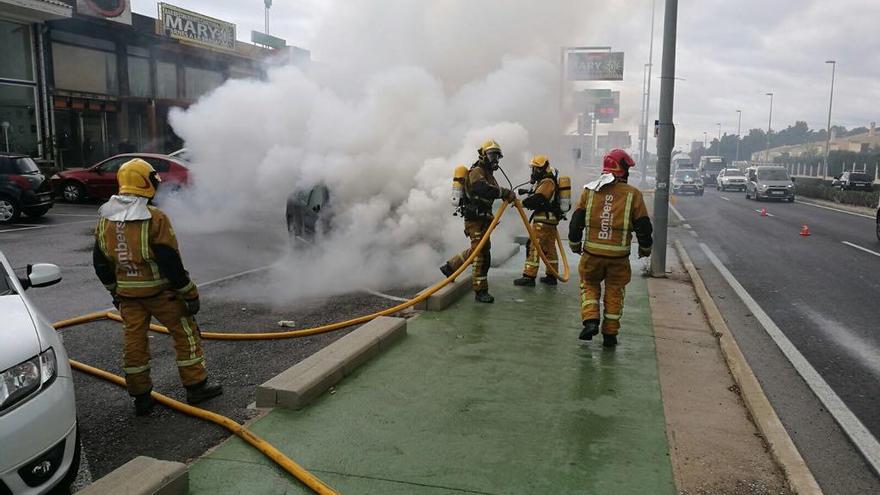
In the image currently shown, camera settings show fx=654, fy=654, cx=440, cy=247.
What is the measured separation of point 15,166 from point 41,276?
12.0 m

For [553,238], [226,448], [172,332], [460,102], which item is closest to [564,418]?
[226,448]

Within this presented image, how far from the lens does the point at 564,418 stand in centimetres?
409

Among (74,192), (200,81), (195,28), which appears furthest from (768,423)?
(200,81)

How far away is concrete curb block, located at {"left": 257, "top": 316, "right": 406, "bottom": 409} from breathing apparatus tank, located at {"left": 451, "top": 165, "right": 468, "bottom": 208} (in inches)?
70.3

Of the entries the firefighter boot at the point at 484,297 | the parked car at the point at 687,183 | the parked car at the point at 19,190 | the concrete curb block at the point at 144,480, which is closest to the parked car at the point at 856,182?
the parked car at the point at 687,183

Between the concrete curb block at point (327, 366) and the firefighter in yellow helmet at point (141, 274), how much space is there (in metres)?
0.57

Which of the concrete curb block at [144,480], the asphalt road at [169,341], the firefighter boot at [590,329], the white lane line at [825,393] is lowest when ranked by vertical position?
the white lane line at [825,393]

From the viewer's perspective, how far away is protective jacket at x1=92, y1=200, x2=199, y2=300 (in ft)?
13.1

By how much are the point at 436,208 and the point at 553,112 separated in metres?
5.29

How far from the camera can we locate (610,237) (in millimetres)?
5461

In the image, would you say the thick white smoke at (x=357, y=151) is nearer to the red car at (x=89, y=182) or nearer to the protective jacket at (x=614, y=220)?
the protective jacket at (x=614, y=220)

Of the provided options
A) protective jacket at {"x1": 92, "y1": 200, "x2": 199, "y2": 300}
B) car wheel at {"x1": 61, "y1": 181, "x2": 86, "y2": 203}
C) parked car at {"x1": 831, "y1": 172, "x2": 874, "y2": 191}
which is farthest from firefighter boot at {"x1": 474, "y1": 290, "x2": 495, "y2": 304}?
parked car at {"x1": 831, "y1": 172, "x2": 874, "y2": 191}

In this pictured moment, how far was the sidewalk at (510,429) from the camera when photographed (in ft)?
10.9

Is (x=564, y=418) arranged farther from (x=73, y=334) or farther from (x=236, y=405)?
(x=73, y=334)
